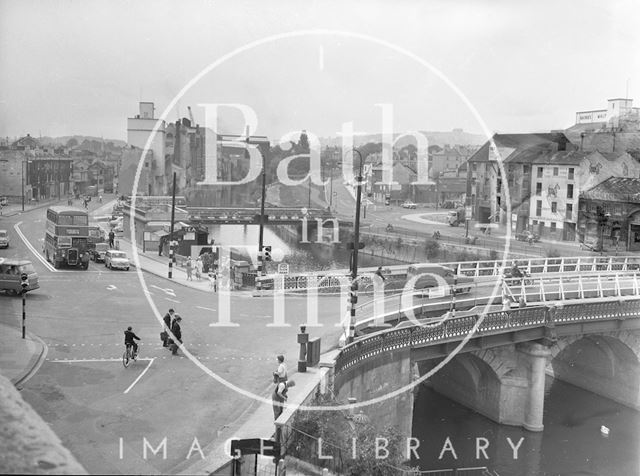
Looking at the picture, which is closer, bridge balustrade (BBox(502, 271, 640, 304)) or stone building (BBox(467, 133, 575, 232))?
bridge balustrade (BBox(502, 271, 640, 304))

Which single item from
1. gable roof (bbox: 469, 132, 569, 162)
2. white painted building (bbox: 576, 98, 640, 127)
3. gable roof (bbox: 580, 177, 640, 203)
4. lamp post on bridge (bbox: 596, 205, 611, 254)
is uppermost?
white painted building (bbox: 576, 98, 640, 127)

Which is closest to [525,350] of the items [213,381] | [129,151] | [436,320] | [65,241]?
[436,320]

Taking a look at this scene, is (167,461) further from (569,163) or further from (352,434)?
(569,163)

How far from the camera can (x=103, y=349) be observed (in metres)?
26.4

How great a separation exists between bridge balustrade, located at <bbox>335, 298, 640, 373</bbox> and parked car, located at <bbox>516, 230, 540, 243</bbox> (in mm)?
38532

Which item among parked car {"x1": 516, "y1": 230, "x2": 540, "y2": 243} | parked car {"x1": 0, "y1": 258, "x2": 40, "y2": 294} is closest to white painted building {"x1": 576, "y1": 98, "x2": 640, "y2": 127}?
parked car {"x1": 516, "y1": 230, "x2": 540, "y2": 243}

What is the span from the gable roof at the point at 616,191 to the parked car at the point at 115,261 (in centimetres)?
4346

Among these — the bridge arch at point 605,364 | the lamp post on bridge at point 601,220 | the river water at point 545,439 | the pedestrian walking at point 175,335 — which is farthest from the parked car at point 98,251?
the lamp post on bridge at point 601,220

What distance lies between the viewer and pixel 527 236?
255 ft

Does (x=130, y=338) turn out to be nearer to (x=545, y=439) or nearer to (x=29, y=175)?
(x=545, y=439)

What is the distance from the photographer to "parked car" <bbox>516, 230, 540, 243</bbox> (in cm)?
7619

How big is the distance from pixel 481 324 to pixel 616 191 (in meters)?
43.2

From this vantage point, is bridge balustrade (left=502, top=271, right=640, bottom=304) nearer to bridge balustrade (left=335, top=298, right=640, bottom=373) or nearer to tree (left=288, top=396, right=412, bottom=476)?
Answer: bridge balustrade (left=335, top=298, right=640, bottom=373)

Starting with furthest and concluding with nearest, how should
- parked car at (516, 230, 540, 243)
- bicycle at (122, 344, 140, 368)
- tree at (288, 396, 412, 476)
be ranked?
parked car at (516, 230, 540, 243)
bicycle at (122, 344, 140, 368)
tree at (288, 396, 412, 476)
